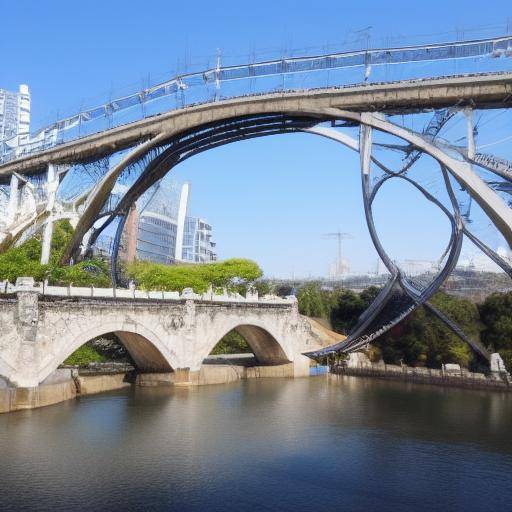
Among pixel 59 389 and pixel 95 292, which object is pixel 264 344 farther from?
pixel 59 389

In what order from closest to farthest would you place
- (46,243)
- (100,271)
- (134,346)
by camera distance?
(134,346), (46,243), (100,271)

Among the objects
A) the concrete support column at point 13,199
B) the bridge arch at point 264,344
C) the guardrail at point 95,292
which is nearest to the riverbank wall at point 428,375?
the bridge arch at point 264,344

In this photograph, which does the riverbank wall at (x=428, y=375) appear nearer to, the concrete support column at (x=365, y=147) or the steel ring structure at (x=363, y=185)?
the steel ring structure at (x=363, y=185)

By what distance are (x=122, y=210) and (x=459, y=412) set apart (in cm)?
3154

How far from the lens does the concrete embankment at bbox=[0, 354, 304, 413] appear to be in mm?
29328

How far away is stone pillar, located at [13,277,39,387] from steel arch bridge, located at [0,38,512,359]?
16936 millimetres

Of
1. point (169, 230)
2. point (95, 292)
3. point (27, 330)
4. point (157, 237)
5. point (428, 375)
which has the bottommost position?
point (428, 375)

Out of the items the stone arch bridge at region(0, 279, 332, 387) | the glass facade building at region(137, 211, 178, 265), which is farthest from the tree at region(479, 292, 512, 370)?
the glass facade building at region(137, 211, 178, 265)

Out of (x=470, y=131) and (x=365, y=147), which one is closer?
(x=470, y=131)

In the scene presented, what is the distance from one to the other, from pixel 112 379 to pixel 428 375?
23.0 m

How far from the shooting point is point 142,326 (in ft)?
121

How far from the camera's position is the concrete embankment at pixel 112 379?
29.3 meters

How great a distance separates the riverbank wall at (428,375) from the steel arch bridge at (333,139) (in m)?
2.04

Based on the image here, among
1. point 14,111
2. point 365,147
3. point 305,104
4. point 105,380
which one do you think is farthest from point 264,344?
point 14,111
